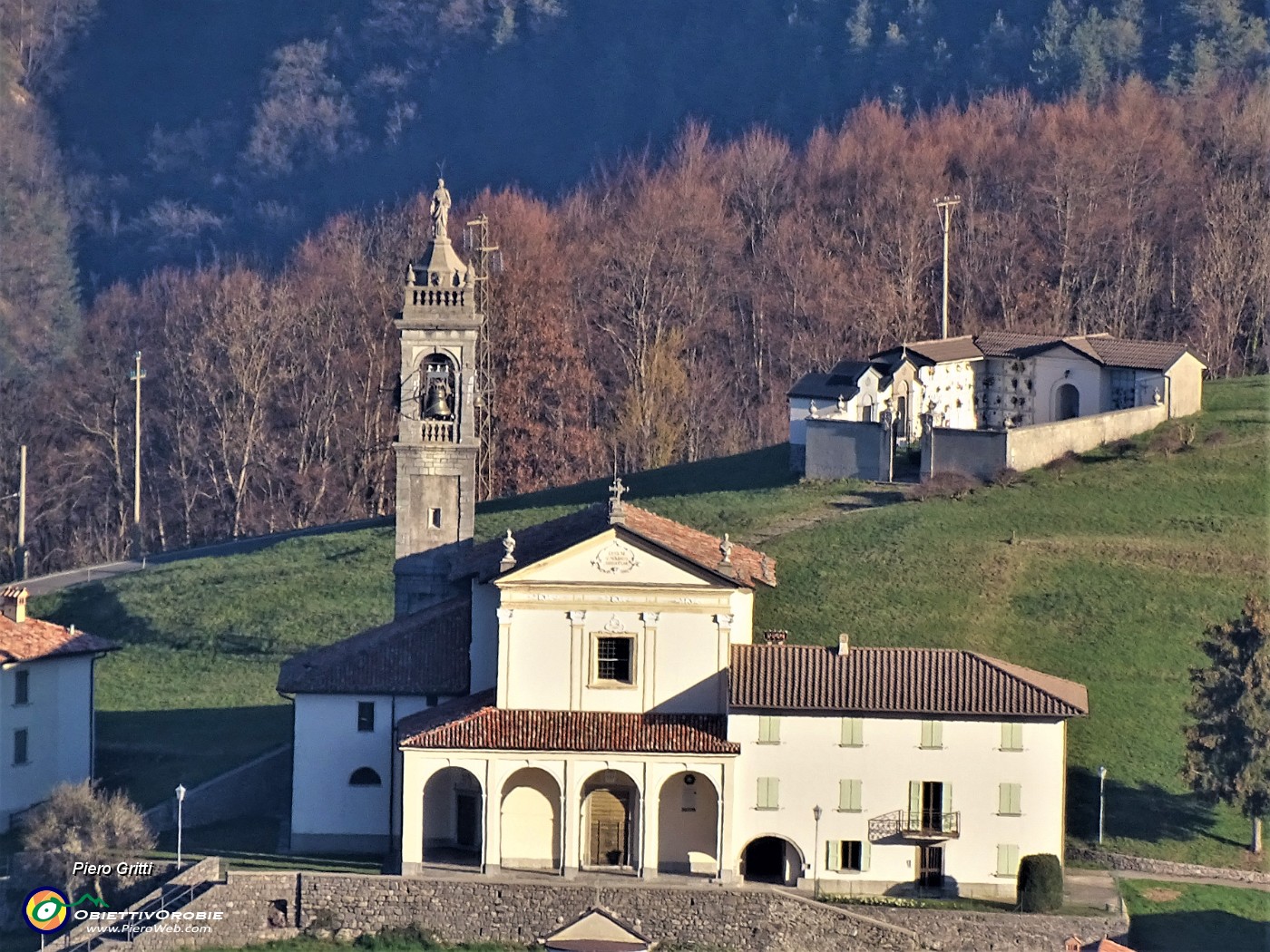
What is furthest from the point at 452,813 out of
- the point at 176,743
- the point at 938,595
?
the point at 938,595

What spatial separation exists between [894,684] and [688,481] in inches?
1272

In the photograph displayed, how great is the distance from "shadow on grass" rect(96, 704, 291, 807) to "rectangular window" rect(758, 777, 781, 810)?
15902 mm

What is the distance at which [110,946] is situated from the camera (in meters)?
75.1

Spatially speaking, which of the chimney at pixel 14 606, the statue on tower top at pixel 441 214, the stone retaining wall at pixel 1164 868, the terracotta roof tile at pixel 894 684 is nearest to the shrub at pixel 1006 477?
the statue on tower top at pixel 441 214

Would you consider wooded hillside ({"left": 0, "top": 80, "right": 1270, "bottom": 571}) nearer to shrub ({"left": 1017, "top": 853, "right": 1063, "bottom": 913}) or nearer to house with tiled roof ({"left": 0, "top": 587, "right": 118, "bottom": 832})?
house with tiled roof ({"left": 0, "top": 587, "right": 118, "bottom": 832})

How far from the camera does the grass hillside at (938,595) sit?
8525 centimetres

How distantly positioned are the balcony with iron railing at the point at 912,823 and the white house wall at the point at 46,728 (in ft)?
68.2

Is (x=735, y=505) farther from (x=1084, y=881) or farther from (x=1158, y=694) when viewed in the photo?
(x=1084, y=881)

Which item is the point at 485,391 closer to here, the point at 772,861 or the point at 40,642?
the point at 40,642

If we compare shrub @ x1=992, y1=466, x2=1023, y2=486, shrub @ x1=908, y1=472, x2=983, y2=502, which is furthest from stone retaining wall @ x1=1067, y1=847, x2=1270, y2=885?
shrub @ x1=992, y1=466, x2=1023, y2=486

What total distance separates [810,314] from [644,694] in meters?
67.7

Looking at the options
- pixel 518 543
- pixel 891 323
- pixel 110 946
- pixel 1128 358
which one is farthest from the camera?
pixel 891 323

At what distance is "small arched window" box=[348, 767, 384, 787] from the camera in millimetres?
80750

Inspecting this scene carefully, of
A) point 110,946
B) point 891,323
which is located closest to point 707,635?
point 110,946
